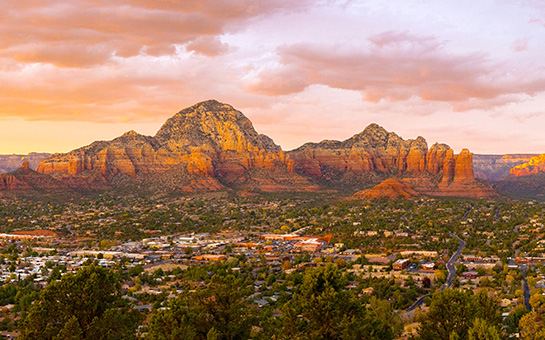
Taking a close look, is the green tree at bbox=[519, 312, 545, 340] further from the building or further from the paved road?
the building

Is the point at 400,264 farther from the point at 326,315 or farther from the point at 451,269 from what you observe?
the point at 326,315

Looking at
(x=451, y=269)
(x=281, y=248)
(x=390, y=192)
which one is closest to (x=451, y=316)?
(x=451, y=269)

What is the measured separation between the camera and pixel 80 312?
36.2m

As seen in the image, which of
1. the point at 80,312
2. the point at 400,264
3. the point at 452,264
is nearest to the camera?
the point at 80,312

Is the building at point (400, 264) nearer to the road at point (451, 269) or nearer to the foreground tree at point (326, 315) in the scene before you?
the road at point (451, 269)

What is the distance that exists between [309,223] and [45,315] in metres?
118

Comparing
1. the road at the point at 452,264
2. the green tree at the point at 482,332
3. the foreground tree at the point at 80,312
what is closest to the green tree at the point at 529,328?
the green tree at the point at 482,332

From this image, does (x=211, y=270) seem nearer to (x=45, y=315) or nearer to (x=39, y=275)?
(x=39, y=275)

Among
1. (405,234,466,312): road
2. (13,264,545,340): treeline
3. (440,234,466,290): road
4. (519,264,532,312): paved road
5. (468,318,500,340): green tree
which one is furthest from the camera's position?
(440,234,466,290): road

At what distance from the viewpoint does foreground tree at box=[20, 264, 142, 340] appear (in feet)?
114

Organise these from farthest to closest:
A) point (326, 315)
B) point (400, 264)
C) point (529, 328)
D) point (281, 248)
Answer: point (281, 248), point (400, 264), point (529, 328), point (326, 315)

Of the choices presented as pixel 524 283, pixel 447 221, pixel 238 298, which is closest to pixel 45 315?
pixel 238 298

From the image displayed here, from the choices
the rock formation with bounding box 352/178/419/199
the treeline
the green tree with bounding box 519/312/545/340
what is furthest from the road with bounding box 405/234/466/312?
the rock formation with bounding box 352/178/419/199

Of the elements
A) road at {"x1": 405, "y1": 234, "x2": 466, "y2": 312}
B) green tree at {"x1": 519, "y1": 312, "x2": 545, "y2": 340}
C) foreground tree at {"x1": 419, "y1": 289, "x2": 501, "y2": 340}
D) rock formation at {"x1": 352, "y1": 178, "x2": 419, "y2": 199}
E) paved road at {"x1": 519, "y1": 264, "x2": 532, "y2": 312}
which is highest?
rock formation at {"x1": 352, "y1": 178, "x2": 419, "y2": 199}
